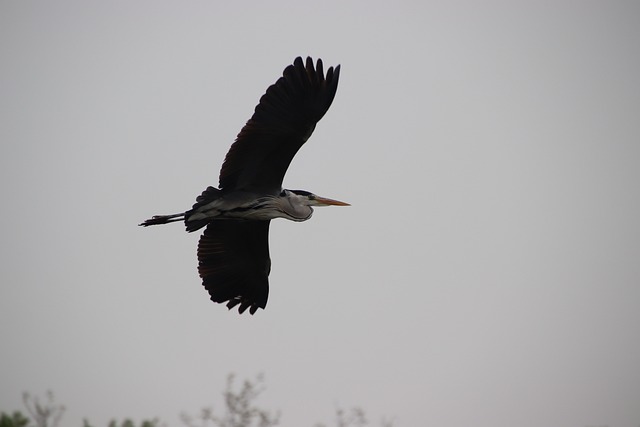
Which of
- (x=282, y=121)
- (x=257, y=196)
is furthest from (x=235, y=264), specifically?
(x=282, y=121)

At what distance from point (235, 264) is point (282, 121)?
239cm

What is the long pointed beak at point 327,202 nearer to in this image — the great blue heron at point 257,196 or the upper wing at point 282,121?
the great blue heron at point 257,196

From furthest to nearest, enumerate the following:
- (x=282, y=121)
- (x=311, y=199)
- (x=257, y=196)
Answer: (x=311, y=199), (x=257, y=196), (x=282, y=121)

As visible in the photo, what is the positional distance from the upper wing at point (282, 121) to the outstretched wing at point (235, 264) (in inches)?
42.7

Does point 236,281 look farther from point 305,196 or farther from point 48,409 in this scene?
point 48,409

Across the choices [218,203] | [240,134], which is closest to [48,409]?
[218,203]

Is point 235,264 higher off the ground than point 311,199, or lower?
lower

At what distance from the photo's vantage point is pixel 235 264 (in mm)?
12867

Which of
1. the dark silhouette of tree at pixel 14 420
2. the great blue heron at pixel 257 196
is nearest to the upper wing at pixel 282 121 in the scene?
the great blue heron at pixel 257 196

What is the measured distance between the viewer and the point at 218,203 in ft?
38.6

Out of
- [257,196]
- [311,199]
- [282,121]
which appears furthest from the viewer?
[311,199]

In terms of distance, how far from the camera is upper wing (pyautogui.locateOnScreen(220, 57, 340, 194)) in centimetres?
1121

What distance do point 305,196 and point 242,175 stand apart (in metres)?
1.07

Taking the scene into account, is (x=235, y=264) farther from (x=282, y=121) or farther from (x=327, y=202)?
(x=282, y=121)
